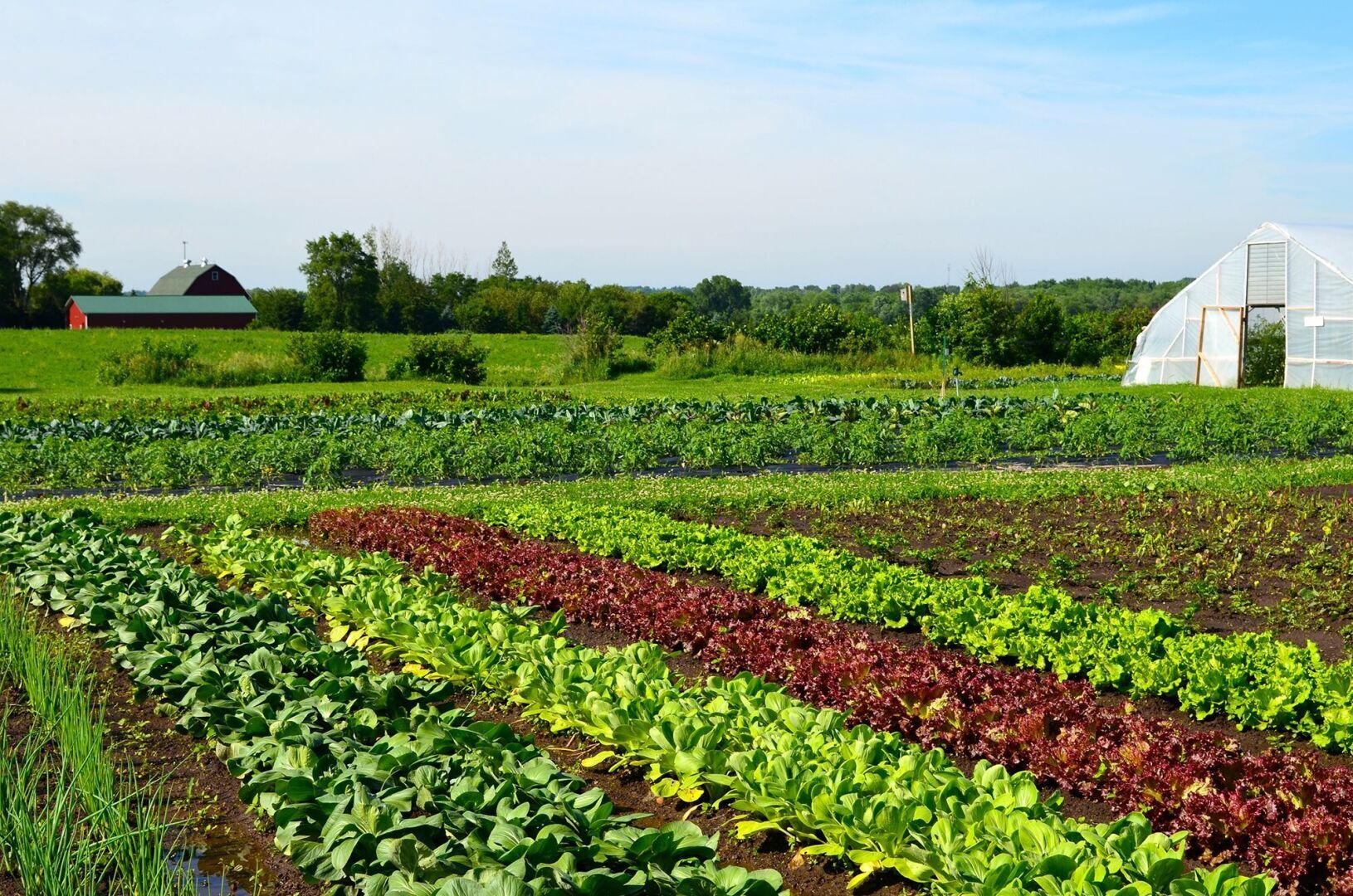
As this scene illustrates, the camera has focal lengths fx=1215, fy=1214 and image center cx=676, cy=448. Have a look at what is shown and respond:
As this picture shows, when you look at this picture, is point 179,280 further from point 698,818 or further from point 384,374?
point 698,818

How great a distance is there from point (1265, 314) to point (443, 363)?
74.3ft

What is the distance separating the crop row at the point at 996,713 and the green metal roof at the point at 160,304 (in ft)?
229

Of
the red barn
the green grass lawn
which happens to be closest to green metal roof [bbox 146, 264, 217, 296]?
the red barn

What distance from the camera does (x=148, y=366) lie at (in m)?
34.4

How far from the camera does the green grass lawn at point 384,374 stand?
30125 millimetres

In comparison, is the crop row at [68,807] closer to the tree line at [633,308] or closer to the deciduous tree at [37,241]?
the tree line at [633,308]

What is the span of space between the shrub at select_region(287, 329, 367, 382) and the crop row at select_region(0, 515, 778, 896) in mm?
28330

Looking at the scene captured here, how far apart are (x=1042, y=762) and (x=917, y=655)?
1.25 metres

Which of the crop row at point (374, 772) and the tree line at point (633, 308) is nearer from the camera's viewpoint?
the crop row at point (374, 772)

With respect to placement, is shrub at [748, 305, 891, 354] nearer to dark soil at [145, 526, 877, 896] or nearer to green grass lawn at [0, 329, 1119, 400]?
green grass lawn at [0, 329, 1119, 400]

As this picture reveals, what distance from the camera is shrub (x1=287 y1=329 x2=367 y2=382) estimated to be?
115 feet

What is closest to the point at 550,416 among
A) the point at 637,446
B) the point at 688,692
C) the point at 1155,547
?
the point at 637,446

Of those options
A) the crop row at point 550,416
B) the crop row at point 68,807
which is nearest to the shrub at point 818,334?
the crop row at point 550,416

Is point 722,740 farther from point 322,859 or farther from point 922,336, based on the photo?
point 922,336
